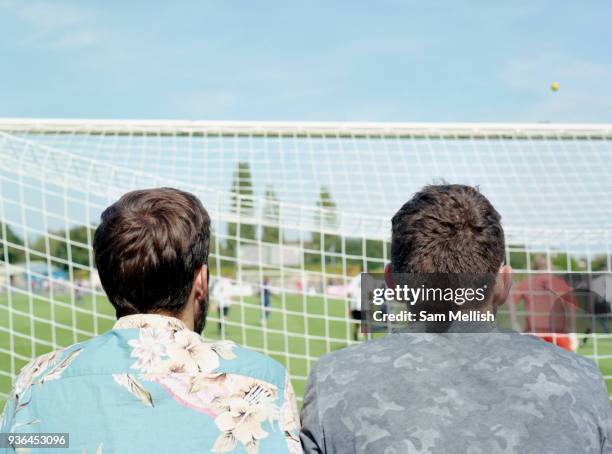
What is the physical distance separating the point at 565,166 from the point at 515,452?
6.32 meters

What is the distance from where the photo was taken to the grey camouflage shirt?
132 cm

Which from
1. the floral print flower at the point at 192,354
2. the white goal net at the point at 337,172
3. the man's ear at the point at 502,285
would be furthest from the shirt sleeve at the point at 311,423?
the white goal net at the point at 337,172

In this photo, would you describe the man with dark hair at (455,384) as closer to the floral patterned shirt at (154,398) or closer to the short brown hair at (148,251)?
the floral patterned shirt at (154,398)

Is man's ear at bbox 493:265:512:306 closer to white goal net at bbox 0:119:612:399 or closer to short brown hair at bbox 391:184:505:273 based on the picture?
short brown hair at bbox 391:184:505:273

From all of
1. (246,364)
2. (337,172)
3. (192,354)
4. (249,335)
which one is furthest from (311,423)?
(249,335)

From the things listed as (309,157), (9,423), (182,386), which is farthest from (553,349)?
(309,157)

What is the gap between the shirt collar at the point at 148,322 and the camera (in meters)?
1.49

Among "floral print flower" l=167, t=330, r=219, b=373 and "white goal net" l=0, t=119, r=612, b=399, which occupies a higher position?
"white goal net" l=0, t=119, r=612, b=399

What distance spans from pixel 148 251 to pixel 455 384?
2.34 feet

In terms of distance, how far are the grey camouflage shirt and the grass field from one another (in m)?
3.60

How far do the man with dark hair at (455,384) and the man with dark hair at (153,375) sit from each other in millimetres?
130

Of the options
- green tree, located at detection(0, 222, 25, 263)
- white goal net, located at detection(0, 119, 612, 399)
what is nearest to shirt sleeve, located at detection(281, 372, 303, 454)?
green tree, located at detection(0, 222, 25, 263)

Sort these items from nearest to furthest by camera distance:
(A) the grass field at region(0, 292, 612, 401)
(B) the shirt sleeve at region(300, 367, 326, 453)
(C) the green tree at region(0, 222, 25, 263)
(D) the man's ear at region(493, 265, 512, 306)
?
(B) the shirt sleeve at region(300, 367, 326, 453)
(D) the man's ear at region(493, 265, 512, 306)
(C) the green tree at region(0, 222, 25, 263)
(A) the grass field at region(0, 292, 612, 401)

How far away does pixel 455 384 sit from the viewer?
138 cm
